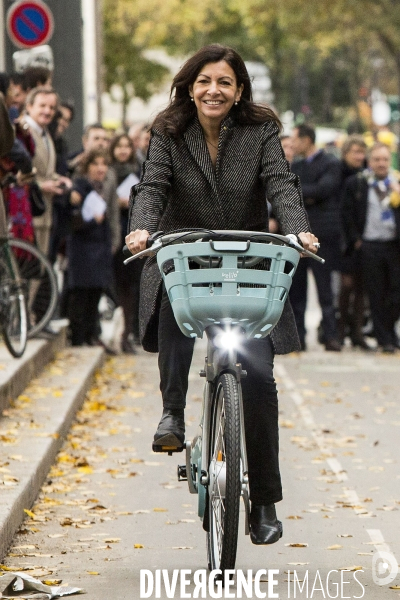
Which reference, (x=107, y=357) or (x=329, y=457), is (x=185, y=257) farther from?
(x=107, y=357)

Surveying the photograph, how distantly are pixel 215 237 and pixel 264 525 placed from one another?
1202 mm

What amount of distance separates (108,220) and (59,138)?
1191 mm

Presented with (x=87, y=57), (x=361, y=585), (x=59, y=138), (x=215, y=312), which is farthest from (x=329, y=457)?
(x=87, y=57)

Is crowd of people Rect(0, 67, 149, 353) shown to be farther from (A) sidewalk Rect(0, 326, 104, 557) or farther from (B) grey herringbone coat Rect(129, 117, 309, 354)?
(B) grey herringbone coat Rect(129, 117, 309, 354)

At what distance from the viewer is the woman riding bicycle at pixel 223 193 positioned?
17.6 feet

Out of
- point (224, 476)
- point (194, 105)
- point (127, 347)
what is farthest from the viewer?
point (127, 347)

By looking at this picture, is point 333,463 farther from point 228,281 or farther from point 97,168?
point 97,168

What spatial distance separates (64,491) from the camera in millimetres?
7387

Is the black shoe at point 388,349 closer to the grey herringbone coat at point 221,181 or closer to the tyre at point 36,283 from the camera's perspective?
the tyre at point 36,283

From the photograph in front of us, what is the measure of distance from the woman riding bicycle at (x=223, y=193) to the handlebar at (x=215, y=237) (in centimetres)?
28

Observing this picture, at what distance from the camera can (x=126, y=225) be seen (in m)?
15.0

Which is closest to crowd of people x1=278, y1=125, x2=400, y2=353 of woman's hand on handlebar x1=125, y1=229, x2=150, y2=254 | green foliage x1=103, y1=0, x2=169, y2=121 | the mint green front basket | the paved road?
the paved road

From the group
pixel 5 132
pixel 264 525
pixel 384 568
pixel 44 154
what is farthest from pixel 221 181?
pixel 44 154

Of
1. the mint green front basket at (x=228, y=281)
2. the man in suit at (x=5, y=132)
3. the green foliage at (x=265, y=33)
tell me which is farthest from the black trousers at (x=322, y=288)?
the green foliage at (x=265, y=33)
